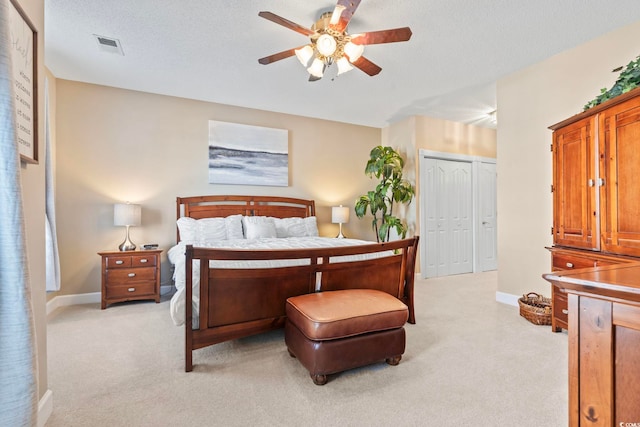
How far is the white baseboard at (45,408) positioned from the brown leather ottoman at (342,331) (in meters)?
1.40

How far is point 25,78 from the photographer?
→ 1.41m

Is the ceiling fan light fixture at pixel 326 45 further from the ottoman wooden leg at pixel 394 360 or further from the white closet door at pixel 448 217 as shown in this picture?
the white closet door at pixel 448 217

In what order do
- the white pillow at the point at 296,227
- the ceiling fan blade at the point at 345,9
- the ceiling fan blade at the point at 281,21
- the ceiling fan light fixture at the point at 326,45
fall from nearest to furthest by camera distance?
1. the ceiling fan blade at the point at 345,9
2. the ceiling fan blade at the point at 281,21
3. the ceiling fan light fixture at the point at 326,45
4. the white pillow at the point at 296,227

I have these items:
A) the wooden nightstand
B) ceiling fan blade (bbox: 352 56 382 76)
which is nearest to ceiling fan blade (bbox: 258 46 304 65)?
ceiling fan blade (bbox: 352 56 382 76)

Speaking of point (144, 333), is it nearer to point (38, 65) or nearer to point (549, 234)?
point (38, 65)

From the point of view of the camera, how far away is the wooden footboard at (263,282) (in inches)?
81.8

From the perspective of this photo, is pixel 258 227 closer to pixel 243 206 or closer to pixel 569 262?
pixel 243 206

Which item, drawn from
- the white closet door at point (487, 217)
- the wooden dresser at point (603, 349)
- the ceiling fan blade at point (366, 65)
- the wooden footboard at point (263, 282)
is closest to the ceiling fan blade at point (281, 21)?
the ceiling fan blade at point (366, 65)

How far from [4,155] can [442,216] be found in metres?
5.33

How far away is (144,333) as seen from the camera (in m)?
2.75

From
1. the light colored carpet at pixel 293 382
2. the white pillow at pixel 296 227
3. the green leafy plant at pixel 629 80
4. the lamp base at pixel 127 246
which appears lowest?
the light colored carpet at pixel 293 382

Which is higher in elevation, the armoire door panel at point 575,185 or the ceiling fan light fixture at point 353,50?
the ceiling fan light fixture at point 353,50

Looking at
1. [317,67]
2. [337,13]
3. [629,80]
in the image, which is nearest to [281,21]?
[337,13]

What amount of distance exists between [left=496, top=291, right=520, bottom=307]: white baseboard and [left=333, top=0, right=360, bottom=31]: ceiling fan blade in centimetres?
350
